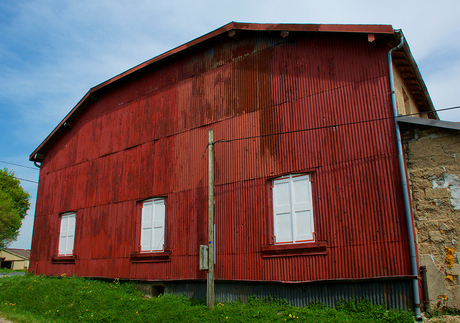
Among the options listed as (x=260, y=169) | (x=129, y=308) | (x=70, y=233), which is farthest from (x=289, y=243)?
(x=70, y=233)

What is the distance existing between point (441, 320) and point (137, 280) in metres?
10.00

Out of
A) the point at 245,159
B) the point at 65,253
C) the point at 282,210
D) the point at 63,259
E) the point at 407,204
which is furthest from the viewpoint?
the point at 65,253

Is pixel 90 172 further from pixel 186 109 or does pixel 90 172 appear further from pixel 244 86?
pixel 244 86

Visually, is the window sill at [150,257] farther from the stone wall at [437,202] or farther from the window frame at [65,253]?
the stone wall at [437,202]

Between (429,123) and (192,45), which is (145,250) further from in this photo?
(429,123)

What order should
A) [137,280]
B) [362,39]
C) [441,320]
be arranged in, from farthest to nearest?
[137,280]
[362,39]
[441,320]

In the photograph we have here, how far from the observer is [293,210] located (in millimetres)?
10633

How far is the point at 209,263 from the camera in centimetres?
1053

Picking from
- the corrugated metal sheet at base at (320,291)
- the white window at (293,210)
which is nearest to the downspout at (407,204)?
the corrugated metal sheet at base at (320,291)

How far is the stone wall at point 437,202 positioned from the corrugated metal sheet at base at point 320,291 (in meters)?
0.69

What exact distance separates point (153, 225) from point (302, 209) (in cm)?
612

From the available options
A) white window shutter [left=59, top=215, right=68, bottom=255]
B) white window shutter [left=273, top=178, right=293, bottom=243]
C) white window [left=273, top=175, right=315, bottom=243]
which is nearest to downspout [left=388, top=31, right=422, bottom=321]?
white window [left=273, top=175, right=315, bottom=243]

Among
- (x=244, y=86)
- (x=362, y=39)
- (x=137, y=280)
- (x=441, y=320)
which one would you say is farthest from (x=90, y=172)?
(x=441, y=320)

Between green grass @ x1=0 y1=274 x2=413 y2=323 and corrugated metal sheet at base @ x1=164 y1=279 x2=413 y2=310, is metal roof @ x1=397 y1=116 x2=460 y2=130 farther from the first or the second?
green grass @ x1=0 y1=274 x2=413 y2=323
